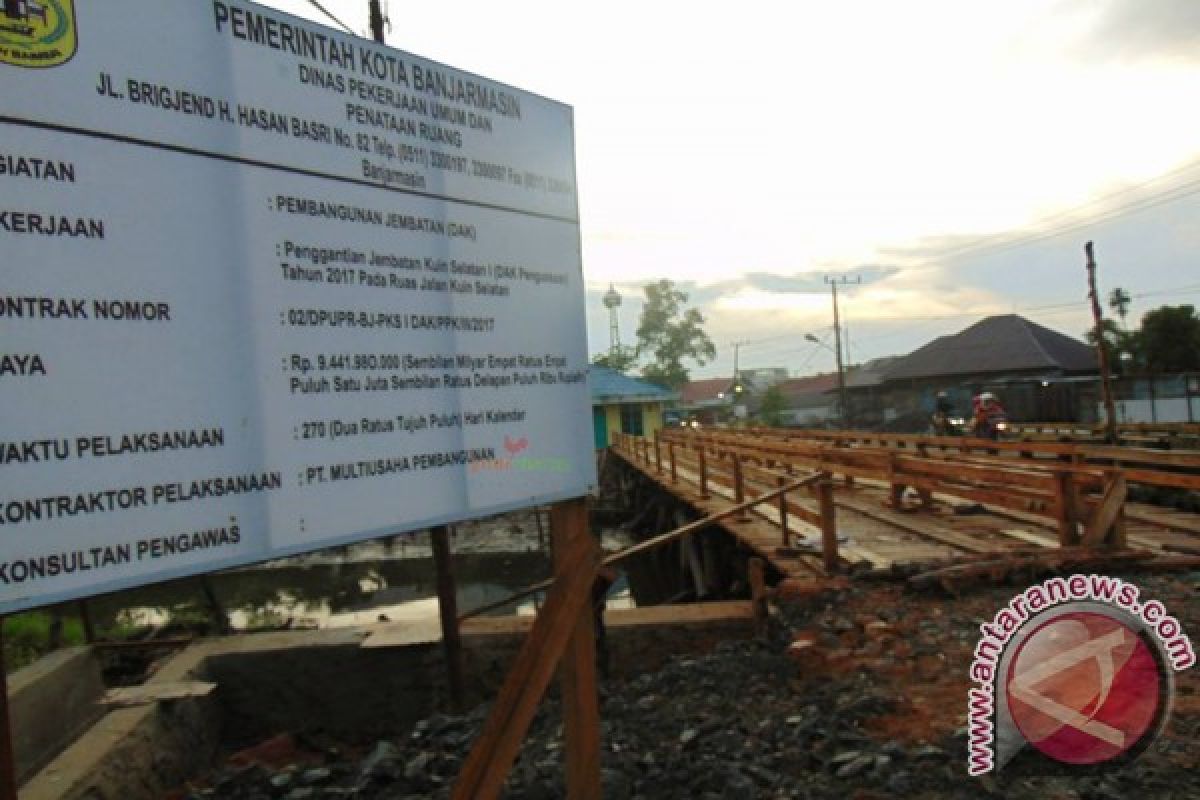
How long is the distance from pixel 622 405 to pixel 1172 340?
2840 cm

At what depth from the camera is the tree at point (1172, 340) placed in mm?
40441

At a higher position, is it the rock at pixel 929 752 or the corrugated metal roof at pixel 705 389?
the corrugated metal roof at pixel 705 389

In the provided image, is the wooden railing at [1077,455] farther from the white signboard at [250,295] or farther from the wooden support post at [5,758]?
the wooden support post at [5,758]

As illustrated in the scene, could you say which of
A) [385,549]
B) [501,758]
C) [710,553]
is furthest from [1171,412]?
[501,758]

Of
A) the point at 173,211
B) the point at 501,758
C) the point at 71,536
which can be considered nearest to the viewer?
the point at 71,536

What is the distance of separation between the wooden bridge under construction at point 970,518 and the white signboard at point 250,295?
18.3 ft

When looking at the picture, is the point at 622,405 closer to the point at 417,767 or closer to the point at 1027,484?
the point at 1027,484

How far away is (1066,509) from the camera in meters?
7.92

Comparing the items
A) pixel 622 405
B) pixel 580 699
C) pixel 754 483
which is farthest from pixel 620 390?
pixel 580 699

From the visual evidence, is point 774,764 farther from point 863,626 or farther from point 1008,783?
point 863,626

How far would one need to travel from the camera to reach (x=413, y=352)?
8.40 feet

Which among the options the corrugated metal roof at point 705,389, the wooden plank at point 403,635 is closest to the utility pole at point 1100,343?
the wooden plank at point 403,635

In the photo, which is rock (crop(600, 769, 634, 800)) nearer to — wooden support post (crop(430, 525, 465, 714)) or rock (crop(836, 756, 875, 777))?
rock (crop(836, 756, 875, 777))

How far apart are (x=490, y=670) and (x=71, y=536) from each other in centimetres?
719
